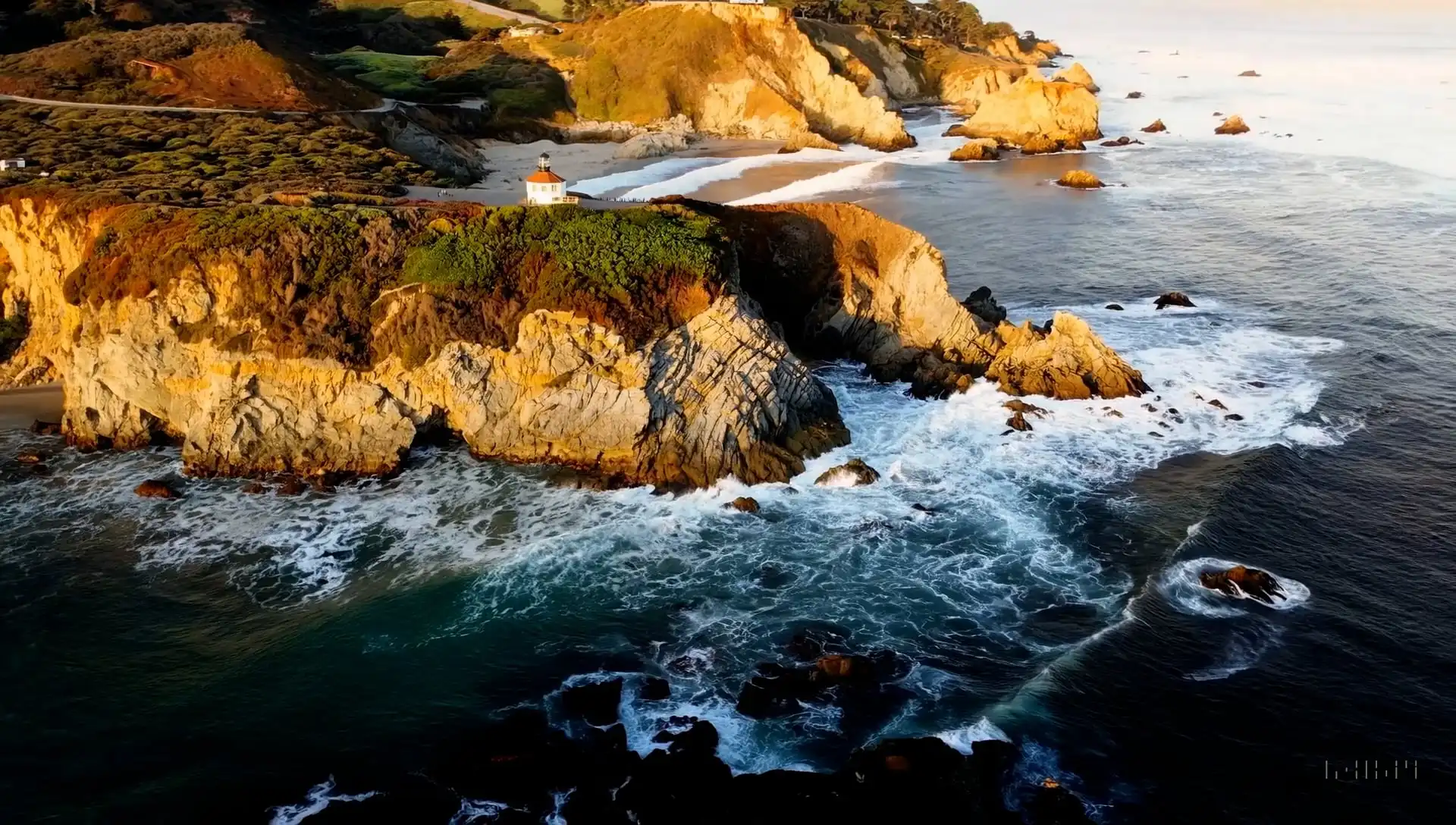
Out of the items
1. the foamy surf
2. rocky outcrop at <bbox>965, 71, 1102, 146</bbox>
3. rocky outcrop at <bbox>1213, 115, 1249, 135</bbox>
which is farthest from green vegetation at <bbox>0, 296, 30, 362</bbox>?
rocky outcrop at <bbox>1213, 115, 1249, 135</bbox>

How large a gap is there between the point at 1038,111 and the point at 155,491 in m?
100

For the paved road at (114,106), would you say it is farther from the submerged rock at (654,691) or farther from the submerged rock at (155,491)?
the submerged rock at (654,691)

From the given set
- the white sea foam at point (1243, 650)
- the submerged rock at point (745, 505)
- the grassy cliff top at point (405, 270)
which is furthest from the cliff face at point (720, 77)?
the white sea foam at point (1243, 650)

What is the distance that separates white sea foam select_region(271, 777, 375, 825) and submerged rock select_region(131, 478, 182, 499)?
685 inches

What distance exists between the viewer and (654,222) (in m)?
40.1

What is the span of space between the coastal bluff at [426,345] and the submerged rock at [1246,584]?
14278 millimetres

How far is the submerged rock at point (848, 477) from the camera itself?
114 ft

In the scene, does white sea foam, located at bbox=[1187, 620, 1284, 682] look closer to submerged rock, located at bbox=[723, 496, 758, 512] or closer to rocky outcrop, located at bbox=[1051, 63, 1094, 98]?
submerged rock, located at bbox=[723, 496, 758, 512]

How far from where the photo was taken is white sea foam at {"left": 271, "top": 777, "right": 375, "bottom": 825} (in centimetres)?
2064

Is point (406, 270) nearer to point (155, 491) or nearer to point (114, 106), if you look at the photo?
point (155, 491)

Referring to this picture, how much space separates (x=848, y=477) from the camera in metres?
34.8

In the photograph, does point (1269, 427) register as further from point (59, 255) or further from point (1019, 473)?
point (59, 255)

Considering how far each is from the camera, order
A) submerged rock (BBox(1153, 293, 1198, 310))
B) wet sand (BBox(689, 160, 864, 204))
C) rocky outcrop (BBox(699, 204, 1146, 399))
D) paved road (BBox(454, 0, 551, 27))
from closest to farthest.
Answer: rocky outcrop (BBox(699, 204, 1146, 399))
submerged rock (BBox(1153, 293, 1198, 310))
wet sand (BBox(689, 160, 864, 204))
paved road (BBox(454, 0, 551, 27))

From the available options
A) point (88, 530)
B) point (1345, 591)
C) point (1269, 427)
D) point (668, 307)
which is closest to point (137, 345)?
point (88, 530)
